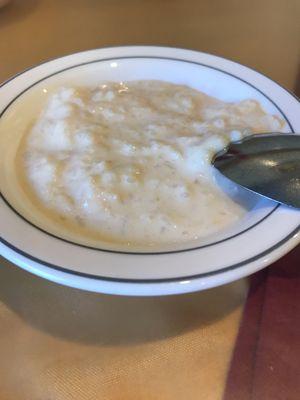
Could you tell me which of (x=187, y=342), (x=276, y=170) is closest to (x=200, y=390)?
(x=187, y=342)

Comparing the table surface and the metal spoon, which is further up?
the metal spoon

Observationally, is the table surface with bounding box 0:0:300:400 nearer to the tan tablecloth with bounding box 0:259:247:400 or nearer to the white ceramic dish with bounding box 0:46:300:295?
the tan tablecloth with bounding box 0:259:247:400

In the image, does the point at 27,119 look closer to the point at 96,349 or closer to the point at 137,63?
the point at 137,63

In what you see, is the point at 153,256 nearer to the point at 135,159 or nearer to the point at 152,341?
the point at 152,341

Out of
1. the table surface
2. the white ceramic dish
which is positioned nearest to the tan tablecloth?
the table surface

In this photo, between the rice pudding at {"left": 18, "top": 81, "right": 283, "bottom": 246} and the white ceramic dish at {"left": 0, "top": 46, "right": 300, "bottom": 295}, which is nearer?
the white ceramic dish at {"left": 0, "top": 46, "right": 300, "bottom": 295}

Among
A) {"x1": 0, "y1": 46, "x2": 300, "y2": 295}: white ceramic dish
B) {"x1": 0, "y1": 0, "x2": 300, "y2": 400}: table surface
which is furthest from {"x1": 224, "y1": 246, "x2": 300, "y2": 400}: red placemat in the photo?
{"x1": 0, "y1": 46, "x2": 300, "y2": 295}: white ceramic dish
